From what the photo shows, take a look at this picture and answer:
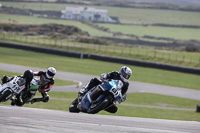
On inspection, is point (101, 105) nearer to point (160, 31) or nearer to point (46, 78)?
point (46, 78)

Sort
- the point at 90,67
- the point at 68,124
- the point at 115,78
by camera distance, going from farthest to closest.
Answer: the point at 90,67, the point at 115,78, the point at 68,124

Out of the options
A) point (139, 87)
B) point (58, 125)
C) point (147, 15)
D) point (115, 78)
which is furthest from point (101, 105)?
point (147, 15)

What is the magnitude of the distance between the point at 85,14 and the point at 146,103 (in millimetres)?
101972

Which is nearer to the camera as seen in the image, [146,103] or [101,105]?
[101,105]

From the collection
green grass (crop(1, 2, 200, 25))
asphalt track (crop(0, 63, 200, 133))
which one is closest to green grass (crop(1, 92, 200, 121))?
asphalt track (crop(0, 63, 200, 133))

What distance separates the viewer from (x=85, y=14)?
12556cm

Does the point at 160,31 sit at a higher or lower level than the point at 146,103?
lower

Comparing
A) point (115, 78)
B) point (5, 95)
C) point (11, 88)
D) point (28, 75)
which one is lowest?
point (5, 95)

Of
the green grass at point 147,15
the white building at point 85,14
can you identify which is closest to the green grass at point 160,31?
the white building at point 85,14

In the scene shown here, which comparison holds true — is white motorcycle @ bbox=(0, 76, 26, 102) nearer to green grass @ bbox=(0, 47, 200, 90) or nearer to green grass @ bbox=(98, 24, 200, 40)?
green grass @ bbox=(0, 47, 200, 90)

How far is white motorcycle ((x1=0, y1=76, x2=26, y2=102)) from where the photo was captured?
514 inches

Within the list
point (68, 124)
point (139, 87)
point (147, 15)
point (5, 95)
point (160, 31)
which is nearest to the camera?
point (68, 124)

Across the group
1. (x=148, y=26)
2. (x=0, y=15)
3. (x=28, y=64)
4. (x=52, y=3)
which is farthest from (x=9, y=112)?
(x=52, y=3)

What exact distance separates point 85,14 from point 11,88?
113518 millimetres
